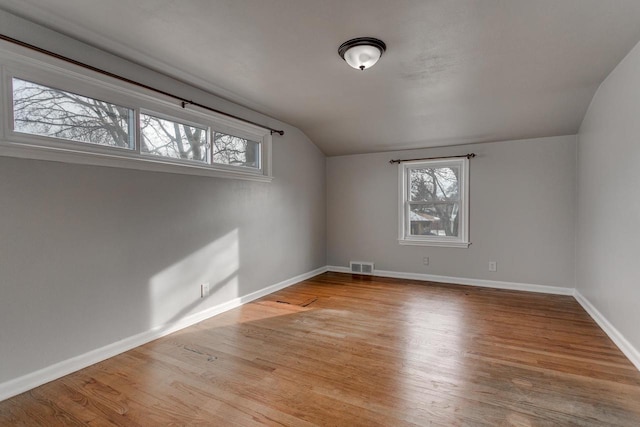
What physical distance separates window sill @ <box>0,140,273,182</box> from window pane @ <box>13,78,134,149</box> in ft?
0.38

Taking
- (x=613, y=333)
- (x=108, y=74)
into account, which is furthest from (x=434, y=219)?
(x=108, y=74)

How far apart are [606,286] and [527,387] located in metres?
1.67

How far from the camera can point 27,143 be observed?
2.05 metres

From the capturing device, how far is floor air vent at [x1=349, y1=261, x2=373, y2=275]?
5414 mm

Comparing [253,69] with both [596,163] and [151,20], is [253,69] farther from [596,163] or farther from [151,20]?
[596,163]

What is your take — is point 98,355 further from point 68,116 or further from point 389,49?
point 389,49

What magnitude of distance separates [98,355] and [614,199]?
436cm

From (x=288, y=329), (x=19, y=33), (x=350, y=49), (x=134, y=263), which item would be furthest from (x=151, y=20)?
(x=288, y=329)

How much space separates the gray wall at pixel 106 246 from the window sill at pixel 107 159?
5 cm

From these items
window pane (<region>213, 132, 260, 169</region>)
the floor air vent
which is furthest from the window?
window pane (<region>213, 132, 260, 169</region>)

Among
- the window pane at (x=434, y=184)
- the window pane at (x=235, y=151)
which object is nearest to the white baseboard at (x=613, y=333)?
the window pane at (x=434, y=184)

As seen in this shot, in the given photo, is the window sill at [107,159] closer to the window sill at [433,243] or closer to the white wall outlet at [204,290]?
the white wall outlet at [204,290]

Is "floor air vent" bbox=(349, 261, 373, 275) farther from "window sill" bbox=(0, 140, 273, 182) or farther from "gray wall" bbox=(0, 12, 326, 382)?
"window sill" bbox=(0, 140, 273, 182)

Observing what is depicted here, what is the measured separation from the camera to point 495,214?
178 inches
